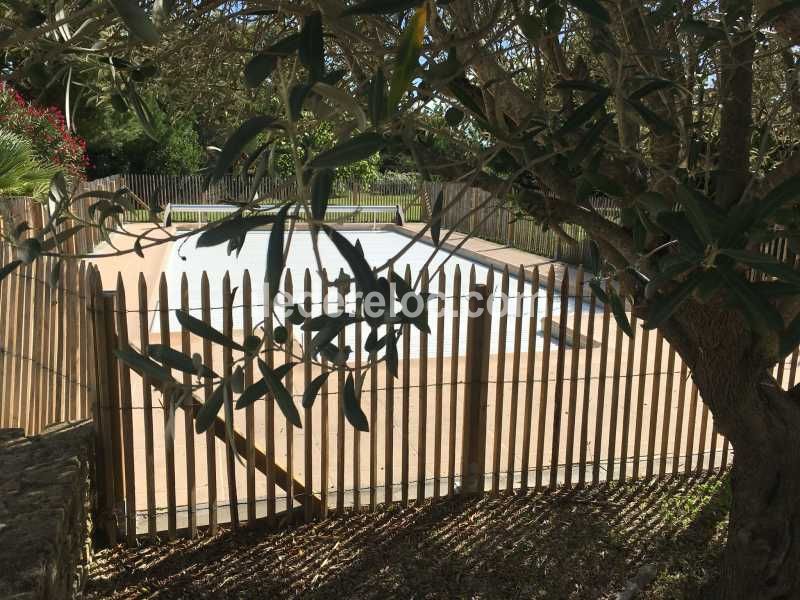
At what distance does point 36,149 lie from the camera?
11.2 meters

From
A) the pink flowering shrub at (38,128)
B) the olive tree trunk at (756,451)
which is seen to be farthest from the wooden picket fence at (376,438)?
the pink flowering shrub at (38,128)

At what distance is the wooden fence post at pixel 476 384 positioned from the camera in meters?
4.00

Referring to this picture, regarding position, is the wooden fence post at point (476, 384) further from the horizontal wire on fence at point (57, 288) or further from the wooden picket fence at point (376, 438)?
the horizontal wire on fence at point (57, 288)

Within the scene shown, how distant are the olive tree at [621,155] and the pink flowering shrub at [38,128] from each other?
6473mm

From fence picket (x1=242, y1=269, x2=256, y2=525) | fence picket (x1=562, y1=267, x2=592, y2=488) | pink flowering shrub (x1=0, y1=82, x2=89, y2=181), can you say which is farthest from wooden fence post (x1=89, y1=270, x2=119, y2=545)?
pink flowering shrub (x1=0, y1=82, x2=89, y2=181)

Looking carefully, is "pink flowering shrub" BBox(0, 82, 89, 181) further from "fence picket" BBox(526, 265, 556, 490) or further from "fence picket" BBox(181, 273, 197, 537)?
"fence picket" BBox(526, 265, 556, 490)

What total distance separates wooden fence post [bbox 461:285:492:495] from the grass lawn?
242mm

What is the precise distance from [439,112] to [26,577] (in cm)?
300

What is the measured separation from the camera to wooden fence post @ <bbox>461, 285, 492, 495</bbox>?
4004mm

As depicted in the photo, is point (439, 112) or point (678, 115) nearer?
point (678, 115)

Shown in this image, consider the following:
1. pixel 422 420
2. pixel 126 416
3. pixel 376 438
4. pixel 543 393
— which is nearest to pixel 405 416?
pixel 422 420

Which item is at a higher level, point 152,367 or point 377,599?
point 152,367

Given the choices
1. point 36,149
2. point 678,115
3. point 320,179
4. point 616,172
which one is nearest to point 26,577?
point 320,179

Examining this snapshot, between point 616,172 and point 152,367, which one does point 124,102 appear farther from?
point 616,172
